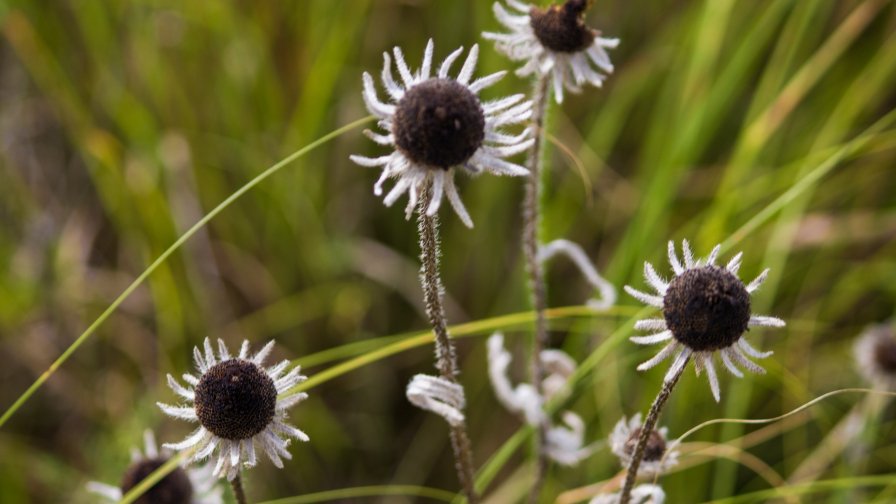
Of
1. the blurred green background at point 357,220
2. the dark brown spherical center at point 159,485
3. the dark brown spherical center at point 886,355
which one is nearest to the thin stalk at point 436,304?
the dark brown spherical center at point 159,485

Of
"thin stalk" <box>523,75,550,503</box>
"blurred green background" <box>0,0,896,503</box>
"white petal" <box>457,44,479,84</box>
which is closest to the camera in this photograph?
"white petal" <box>457,44,479,84</box>

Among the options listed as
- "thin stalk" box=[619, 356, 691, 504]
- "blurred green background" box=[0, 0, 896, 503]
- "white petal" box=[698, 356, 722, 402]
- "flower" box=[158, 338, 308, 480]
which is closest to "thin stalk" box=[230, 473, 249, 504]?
"flower" box=[158, 338, 308, 480]

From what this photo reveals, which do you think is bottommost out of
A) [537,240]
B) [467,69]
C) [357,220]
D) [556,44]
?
[467,69]

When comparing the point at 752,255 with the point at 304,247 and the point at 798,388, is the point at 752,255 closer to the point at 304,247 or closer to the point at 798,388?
the point at 798,388

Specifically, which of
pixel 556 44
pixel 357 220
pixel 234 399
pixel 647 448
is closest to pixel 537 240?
pixel 556 44

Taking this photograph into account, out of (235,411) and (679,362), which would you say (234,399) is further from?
(679,362)

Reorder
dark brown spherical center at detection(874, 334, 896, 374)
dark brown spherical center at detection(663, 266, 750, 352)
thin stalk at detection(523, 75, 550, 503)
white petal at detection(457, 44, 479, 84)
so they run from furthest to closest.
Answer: dark brown spherical center at detection(874, 334, 896, 374) < thin stalk at detection(523, 75, 550, 503) < white petal at detection(457, 44, 479, 84) < dark brown spherical center at detection(663, 266, 750, 352)

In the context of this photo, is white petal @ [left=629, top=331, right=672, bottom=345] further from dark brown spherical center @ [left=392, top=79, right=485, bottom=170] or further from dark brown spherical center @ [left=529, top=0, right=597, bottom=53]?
dark brown spherical center @ [left=529, top=0, right=597, bottom=53]
